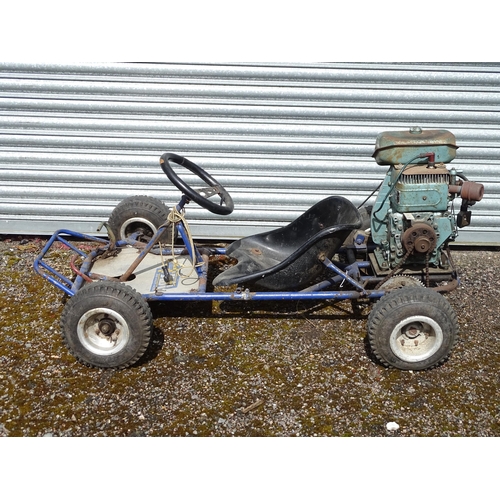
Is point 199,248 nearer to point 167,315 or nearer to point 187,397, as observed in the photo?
point 167,315

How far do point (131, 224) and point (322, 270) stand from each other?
6.09 ft

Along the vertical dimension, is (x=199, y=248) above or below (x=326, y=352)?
above

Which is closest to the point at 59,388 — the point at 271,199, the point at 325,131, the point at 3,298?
the point at 3,298

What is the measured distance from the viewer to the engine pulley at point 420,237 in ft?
12.5

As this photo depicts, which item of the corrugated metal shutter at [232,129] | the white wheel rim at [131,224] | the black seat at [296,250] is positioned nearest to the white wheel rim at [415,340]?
the black seat at [296,250]

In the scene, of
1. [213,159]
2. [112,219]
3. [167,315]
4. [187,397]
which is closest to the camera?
[187,397]

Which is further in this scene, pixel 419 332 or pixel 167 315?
pixel 167 315

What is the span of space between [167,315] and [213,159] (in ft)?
5.74

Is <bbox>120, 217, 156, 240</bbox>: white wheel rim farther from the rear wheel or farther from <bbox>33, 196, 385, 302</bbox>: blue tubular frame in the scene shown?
<bbox>33, 196, 385, 302</bbox>: blue tubular frame

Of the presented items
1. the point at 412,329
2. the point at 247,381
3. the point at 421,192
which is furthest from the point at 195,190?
the point at 412,329

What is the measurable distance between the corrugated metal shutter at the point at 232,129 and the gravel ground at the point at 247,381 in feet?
4.49

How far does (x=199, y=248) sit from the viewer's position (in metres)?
4.41
